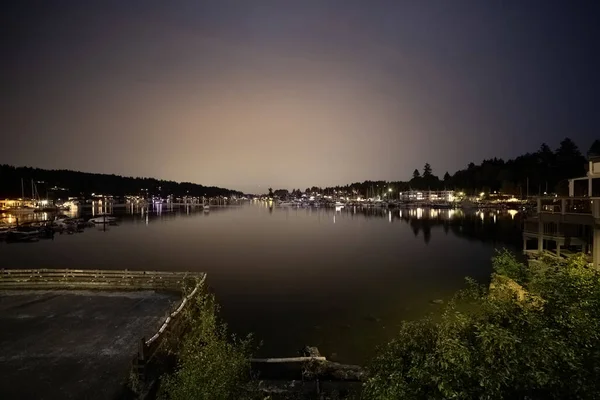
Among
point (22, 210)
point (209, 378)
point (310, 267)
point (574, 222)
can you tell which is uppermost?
point (574, 222)

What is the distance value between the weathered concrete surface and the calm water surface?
24.0 ft

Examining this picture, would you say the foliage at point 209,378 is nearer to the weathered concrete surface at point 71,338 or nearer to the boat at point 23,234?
the weathered concrete surface at point 71,338

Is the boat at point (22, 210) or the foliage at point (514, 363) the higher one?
the foliage at point (514, 363)

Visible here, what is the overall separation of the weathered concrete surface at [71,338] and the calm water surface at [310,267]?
7.31 m

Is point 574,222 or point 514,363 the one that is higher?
point 574,222

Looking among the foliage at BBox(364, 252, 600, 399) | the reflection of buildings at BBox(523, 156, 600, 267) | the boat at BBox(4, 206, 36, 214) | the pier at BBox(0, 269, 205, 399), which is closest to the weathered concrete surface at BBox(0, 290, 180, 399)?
the pier at BBox(0, 269, 205, 399)

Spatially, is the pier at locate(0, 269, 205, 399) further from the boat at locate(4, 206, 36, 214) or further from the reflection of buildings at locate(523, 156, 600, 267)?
the boat at locate(4, 206, 36, 214)

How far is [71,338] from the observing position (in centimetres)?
1573

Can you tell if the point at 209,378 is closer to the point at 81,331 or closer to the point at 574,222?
the point at 81,331

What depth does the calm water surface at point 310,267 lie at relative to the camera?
78.1ft

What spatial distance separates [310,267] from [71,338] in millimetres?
32794

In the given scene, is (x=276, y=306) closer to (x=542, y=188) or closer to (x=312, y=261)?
(x=312, y=261)

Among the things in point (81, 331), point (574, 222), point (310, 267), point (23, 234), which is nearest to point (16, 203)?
point (23, 234)

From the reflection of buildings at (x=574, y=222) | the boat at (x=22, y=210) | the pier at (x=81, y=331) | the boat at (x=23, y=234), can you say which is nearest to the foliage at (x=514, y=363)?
the pier at (x=81, y=331)
